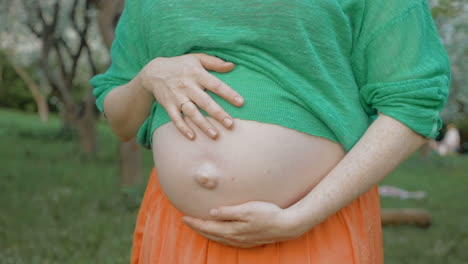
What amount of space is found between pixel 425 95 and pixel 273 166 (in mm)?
398

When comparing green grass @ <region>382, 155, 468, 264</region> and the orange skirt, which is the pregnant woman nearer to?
the orange skirt

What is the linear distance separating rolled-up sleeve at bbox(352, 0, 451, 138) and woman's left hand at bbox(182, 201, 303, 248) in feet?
1.20

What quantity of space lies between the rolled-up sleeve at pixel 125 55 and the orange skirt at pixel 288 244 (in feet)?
1.30

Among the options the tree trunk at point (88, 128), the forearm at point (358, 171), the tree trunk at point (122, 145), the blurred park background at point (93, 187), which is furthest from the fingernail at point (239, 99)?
the tree trunk at point (88, 128)

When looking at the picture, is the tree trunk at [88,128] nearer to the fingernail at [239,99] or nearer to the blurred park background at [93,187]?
the blurred park background at [93,187]

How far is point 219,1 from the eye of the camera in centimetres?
133

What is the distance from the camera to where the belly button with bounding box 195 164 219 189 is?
131 centimetres

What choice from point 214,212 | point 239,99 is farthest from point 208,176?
point 239,99

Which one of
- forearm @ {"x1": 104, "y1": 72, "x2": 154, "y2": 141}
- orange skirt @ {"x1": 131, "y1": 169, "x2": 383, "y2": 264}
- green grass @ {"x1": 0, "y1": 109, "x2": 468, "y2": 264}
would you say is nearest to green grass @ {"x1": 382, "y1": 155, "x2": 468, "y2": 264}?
green grass @ {"x1": 0, "y1": 109, "x2": 468, "y2": 264}

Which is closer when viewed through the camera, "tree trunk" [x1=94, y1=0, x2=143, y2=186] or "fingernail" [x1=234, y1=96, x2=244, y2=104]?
"fingernail" [x1=234, y1=96, x2=244, y2=104]

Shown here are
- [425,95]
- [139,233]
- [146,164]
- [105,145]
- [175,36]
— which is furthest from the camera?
[105,145]

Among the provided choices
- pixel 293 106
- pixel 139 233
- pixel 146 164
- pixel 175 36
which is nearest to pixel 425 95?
pixel 293 106

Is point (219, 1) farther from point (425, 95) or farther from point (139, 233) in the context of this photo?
point (139, 233)

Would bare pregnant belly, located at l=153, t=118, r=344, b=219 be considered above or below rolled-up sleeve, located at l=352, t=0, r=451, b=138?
below
